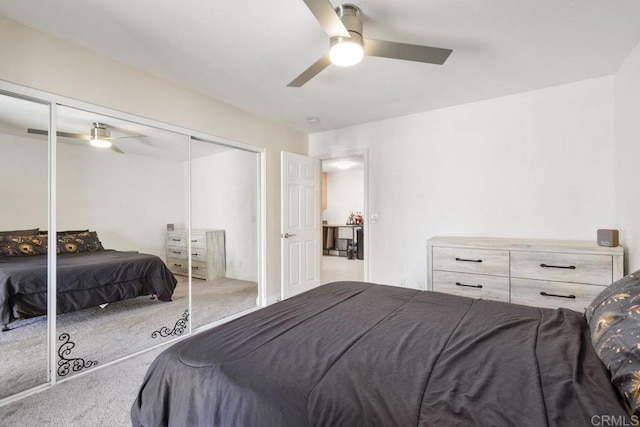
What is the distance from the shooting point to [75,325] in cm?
227

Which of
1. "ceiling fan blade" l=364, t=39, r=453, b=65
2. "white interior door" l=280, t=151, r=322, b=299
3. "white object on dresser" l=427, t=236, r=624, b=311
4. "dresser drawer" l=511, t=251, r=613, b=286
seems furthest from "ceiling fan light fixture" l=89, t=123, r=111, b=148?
"dresser drawer" l=511, t=251, r=613, b=286

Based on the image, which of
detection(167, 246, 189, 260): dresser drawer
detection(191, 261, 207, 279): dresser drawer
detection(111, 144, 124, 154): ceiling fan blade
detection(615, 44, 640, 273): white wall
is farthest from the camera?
detection(191, 261, 207, 279): dresser drawer

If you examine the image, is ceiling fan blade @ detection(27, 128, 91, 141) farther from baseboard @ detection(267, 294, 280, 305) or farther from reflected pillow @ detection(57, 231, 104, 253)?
baseboard @ detection(267, 294, 280, 305)

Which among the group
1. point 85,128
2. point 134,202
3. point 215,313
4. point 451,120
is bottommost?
point 215,313

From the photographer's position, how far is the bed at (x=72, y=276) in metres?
2.04

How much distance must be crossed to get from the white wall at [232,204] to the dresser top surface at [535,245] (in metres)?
2.22

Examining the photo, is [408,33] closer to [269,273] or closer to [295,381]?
[295,381]

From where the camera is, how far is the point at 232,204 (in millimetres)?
3736

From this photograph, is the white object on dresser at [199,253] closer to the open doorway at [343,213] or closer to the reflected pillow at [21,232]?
the reflected pillow at [21,232]

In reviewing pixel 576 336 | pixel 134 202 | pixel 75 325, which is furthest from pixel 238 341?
pixel 134 202

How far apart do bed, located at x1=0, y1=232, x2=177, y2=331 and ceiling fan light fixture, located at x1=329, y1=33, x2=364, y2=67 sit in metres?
2.28

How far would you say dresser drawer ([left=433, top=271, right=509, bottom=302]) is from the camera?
2.67 meters

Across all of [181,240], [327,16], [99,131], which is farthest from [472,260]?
[99,131]

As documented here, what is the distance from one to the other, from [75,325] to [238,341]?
6.30 feet
